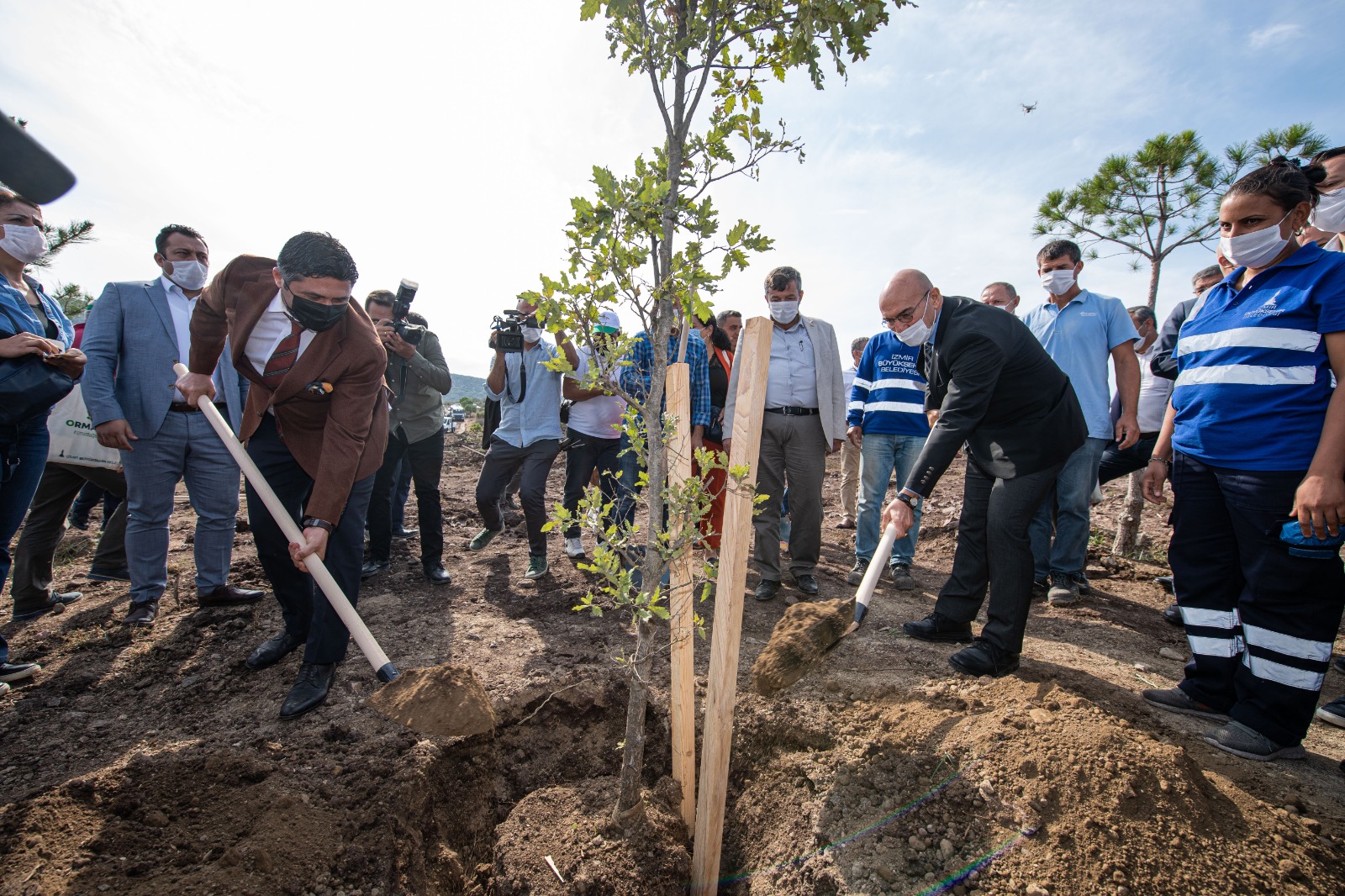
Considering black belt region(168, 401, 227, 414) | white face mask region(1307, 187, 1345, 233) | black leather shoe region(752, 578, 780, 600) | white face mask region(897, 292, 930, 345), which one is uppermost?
white face mask region(1307, 187, 1345, 233)

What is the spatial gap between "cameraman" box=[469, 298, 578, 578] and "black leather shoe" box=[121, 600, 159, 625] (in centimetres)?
198

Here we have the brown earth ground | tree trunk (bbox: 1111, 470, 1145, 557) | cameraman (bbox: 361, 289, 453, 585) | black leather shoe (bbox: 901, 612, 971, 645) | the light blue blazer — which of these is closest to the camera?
the brown earth ground

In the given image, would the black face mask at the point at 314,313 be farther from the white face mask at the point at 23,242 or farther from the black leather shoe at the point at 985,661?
the black leather shoe at the point at 985,661

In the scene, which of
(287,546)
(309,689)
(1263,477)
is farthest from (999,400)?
(287,546)

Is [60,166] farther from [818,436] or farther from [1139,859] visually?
[818,436]

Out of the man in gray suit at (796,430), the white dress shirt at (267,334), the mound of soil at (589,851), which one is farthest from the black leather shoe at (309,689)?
the man in gray suit at (796,430)

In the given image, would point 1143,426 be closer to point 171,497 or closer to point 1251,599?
point 1251,599

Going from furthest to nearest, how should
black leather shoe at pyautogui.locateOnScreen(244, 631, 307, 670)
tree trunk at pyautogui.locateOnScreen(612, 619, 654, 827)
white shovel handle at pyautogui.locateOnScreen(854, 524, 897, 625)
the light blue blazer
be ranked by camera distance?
the light blue blazer
black leather shoe at pyautogui.locateOnScreen(244, 631, 307, 670)
white shovel handle at pyautogui.locateOnScreen(854, 524, 897, 625)
tree trunk at pyautogui.locateOnScreen(612, 619, 654, 827)

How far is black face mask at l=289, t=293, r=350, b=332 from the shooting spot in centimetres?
255

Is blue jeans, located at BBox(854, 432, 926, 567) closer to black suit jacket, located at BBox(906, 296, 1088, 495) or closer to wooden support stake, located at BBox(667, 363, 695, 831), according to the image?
black suit jacket, located at BBox(906, 296, 1088, 495)

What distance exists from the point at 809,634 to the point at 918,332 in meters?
Answer: 1.57

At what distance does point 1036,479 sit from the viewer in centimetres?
280

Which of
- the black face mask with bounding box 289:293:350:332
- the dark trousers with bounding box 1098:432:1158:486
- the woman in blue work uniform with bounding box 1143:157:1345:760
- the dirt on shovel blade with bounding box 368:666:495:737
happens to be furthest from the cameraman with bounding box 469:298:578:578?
the dark trousers with bounding box 1098:432:1158:486

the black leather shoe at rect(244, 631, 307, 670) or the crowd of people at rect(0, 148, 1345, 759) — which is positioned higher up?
the crowd of people at rect(0, 148, 1345, 759)
